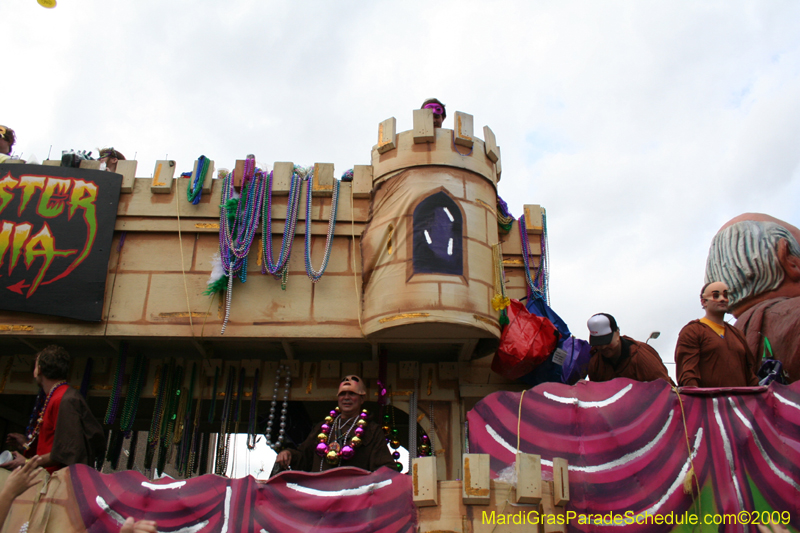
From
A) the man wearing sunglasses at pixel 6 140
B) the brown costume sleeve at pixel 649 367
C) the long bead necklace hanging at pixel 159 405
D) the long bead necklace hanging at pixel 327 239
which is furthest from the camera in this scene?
the man wearing sunglasses at pixel 6 140

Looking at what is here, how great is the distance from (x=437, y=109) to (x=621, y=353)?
3884 millimetres

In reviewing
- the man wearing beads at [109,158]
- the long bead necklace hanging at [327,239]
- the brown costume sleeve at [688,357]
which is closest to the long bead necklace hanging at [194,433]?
the long bead necklace hanging at [327,239]

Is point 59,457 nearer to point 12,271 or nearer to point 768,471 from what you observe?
point 12,271

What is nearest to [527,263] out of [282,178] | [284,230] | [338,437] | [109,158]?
[284,230]

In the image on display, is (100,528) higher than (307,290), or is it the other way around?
(307,290)

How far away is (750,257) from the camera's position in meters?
7.38

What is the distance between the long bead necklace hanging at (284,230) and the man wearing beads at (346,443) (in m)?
1.77

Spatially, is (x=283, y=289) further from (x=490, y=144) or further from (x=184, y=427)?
(x=490, y=144)

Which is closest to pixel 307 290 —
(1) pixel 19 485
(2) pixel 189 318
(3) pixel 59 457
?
(2) pixel 189 318

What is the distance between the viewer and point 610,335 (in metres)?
6.08

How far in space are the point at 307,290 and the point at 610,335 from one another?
3.40m

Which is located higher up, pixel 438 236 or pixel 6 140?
pixel 6 140

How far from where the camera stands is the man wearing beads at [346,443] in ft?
18.2

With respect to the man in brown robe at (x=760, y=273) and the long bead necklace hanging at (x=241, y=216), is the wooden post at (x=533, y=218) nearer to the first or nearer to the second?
the man in brown robe at (x=760, y=273)
